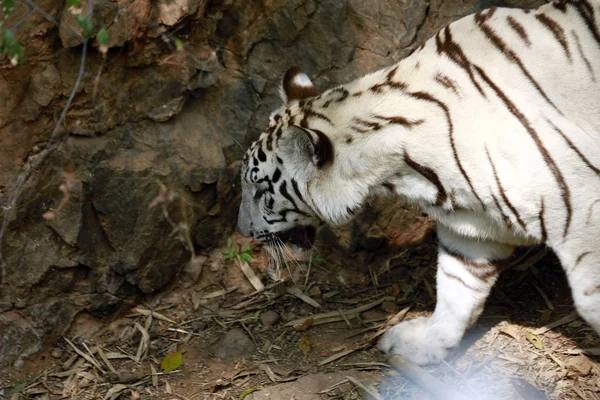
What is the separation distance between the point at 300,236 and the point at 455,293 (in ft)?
2.15

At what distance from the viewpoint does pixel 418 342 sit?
113 inches

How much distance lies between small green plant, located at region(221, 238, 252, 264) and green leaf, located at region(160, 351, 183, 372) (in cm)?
60

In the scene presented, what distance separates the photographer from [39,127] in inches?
112

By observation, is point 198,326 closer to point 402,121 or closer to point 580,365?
point 402,121

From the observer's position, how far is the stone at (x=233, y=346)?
298 centimetres

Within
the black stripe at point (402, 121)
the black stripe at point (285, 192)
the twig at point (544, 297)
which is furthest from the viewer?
the twig at point (544, 297)

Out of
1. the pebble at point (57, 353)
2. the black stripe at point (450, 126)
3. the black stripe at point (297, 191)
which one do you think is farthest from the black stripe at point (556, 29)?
the pebble at point (57, 353)

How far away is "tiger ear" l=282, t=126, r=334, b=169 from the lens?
7.90ft

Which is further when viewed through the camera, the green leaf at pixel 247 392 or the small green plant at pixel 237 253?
the small green plant at pixel 237 253

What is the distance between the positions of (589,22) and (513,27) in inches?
10.5

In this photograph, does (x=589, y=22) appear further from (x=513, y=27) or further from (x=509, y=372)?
(x=509, y=372)

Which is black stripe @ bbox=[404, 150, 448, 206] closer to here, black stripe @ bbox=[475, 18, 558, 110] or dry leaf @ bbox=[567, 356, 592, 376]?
black stripe @ bbox=[475, 18, 558, 110]

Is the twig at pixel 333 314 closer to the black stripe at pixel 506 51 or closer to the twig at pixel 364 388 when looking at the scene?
the twig at pixel 364 388

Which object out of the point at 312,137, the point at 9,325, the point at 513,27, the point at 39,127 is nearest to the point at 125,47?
the point at 39,127
